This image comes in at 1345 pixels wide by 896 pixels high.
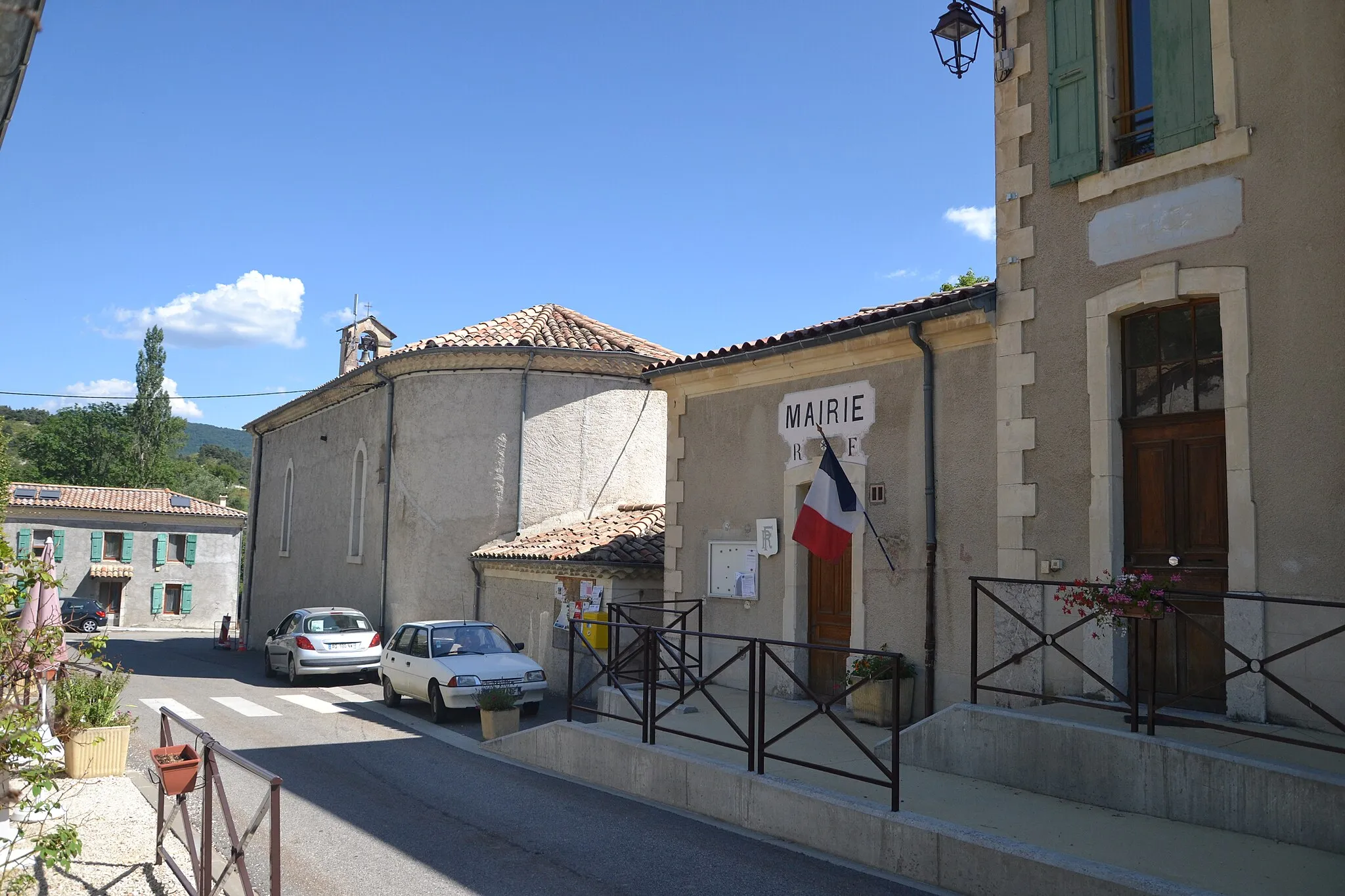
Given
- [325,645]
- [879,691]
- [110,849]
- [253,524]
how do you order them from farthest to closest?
[253,524], [325,645], [879,691], [110,849]

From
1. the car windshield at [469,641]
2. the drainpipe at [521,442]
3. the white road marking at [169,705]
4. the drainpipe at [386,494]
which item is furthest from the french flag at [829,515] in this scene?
the drainpipe at [386,494]

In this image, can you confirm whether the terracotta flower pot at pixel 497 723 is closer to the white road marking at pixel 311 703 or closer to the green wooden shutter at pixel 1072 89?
the white road marking at pixel 311 703

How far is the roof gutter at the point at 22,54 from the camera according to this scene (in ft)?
9.59

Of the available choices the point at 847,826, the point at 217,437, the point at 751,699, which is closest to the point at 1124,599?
the point at 847,826

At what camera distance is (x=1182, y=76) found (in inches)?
306

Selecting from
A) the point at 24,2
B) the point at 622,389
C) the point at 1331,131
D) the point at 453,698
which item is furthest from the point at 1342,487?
the point at 622,389

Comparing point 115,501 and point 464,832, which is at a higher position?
point 115,501

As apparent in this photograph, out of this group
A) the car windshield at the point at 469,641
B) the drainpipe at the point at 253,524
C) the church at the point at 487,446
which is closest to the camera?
the car windshield at the point at 469,641

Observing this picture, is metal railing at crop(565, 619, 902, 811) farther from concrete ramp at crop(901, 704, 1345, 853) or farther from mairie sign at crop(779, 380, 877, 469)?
mairie sign at crop(779, 380, 877, 469)

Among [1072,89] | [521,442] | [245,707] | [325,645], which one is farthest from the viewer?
[521,442]

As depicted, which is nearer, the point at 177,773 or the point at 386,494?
the point at 177,773

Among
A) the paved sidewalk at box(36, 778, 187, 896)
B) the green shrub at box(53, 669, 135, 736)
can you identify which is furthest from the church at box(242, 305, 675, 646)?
the paved sidewalk at box(36, 778, 187, 896)

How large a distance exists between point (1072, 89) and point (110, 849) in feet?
31.5

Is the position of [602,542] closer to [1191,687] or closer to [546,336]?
[546,336]
